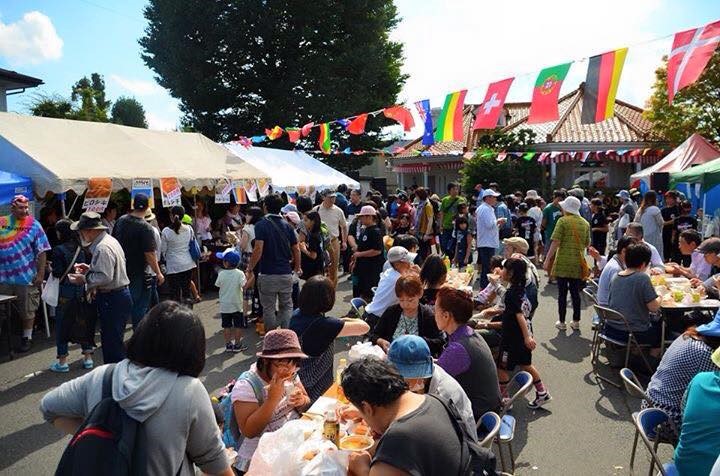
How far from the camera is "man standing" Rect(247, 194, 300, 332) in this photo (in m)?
5.92

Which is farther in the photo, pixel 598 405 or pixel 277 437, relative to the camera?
pixel 598 405

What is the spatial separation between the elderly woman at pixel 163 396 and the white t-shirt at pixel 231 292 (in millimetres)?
4434

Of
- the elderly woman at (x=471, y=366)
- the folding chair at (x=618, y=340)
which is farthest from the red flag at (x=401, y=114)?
the elderly woman at (x=471, y=366)

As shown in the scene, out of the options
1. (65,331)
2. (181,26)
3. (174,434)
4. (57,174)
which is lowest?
(65,331)

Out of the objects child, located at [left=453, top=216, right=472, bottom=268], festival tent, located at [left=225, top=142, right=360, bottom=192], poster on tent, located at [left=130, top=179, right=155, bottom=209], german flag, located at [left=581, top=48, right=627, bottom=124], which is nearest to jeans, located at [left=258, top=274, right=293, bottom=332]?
poster on tent, located at [left=130, top=179, right=155, bottom=209]

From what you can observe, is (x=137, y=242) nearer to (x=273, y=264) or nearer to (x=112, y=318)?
(x=112, y=318)

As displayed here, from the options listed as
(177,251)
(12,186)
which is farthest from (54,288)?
(12,186)

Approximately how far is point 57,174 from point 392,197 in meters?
7.26

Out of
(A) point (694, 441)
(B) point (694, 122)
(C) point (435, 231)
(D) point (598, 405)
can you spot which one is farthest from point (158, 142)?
(B) point (694, 122)

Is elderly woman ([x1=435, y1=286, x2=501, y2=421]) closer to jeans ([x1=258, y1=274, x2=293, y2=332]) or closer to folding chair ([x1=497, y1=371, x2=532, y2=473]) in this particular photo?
folding chair ([x1=497, y1=371, x2=532, y2=473])

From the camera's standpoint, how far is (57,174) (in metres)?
7.46

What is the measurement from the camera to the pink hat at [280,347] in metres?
2.74

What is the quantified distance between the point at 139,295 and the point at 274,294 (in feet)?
5.10

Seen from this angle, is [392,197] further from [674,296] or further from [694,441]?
[694,441]
